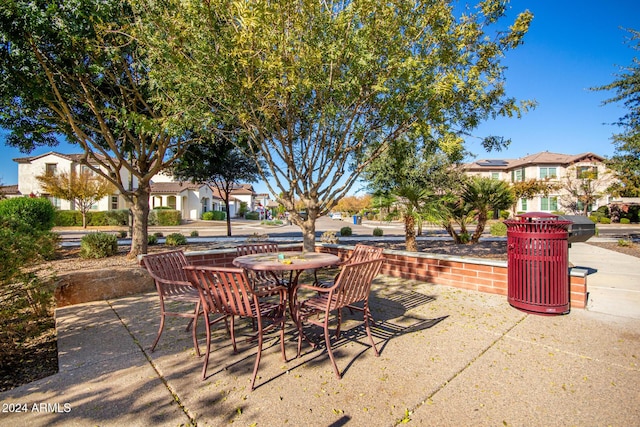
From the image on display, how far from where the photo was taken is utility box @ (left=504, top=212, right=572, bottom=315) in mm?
4098

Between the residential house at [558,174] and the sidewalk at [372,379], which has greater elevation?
the residential house at [558,174]

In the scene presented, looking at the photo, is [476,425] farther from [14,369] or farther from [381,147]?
[381,147]

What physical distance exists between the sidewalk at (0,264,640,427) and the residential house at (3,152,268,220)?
24266 millimetres

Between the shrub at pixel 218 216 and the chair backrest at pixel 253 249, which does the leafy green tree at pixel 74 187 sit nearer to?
the shrub at pixel 218 216

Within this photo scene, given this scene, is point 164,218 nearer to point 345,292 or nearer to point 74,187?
point 74,187

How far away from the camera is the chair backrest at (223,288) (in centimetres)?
275

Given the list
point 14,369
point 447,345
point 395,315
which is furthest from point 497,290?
point 14,369

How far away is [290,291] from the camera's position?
3.69m

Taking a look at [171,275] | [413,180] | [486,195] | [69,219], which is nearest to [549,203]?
[413,180]

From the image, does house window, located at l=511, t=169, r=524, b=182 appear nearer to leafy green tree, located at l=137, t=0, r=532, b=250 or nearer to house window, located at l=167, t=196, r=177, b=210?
leafy green tree, located at l=137, t=0, r=532, b=250

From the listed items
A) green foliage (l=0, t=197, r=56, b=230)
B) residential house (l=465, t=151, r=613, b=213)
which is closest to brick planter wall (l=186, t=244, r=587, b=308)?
green foliage (l=0, t=197, r=56, b=230)

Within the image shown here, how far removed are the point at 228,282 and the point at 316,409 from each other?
1225 millimetres

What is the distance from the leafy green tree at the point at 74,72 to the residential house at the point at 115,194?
57.0 feet

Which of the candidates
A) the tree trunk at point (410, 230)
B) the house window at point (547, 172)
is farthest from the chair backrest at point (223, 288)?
the house window at point (547, 172)
